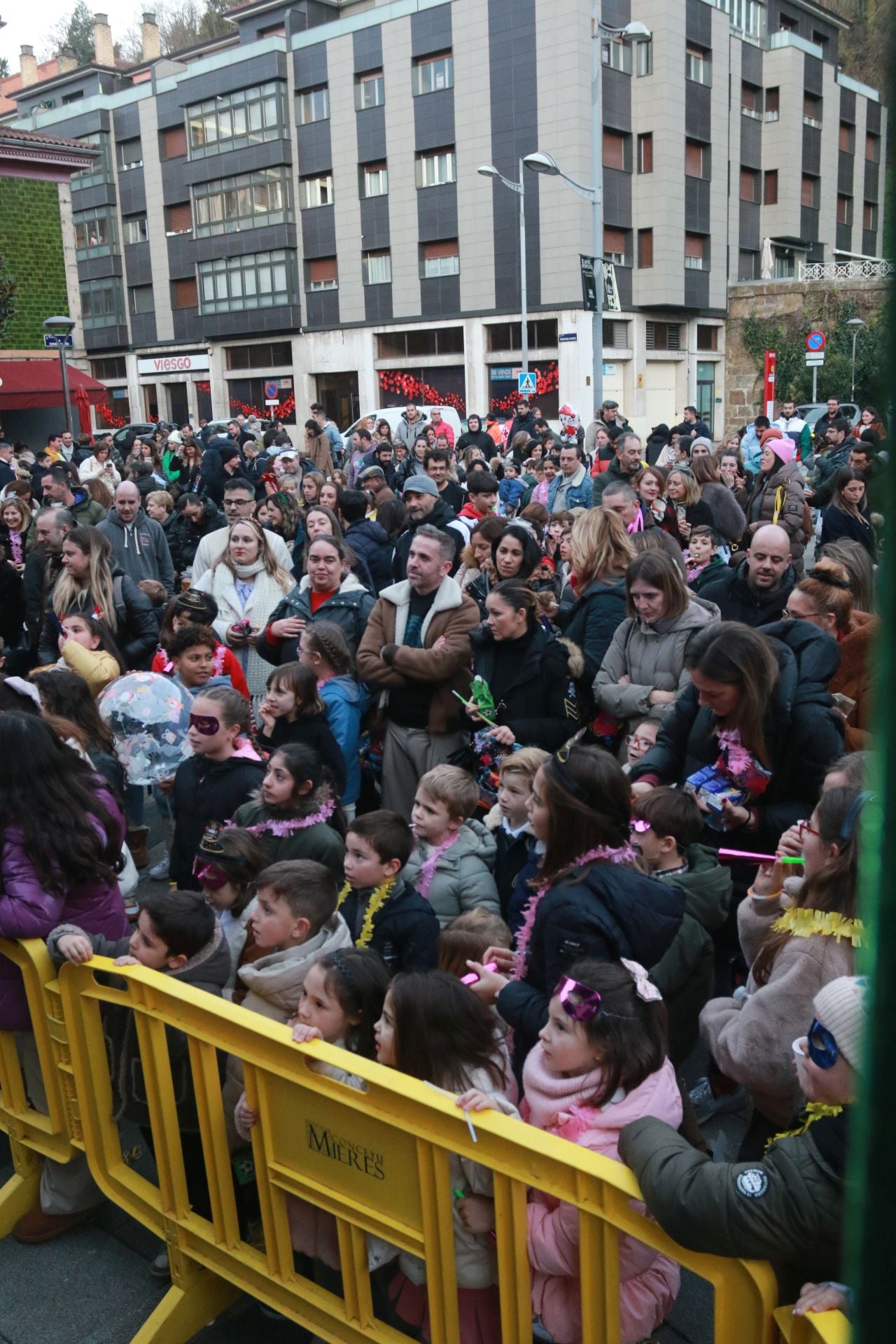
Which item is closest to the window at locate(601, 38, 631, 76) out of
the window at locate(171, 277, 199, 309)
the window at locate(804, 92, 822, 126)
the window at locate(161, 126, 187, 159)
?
the window at locate(804, 92, 822, 126)

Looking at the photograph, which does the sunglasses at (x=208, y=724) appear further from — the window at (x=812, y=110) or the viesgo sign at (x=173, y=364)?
the window at (x=812, y=110)

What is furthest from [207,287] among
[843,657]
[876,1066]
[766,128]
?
[876,1066]

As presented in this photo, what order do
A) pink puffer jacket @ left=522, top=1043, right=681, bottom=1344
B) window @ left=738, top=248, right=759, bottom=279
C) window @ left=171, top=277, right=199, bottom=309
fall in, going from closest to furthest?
pink puffer jacket @ left=522, top=1043, right=681, bottom=1344, window @ left=738, top=248, right=759, bottom=279, window @ left=171, top=277, right=199, bottom=309

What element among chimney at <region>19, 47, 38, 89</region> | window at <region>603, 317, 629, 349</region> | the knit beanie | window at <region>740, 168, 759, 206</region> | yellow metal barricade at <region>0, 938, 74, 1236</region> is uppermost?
chimney at <region>19, 47, 38, 89</region>

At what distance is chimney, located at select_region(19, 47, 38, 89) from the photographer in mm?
63406

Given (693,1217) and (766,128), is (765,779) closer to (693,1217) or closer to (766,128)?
(693,1217)

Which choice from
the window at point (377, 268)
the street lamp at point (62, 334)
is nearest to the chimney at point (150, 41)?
the window at point (377, 268)

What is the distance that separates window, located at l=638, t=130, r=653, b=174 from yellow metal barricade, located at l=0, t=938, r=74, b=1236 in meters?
40.5

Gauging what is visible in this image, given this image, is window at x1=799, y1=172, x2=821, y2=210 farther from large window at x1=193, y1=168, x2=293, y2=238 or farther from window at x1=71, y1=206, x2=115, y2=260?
window at x1=71, y1=206, x2=115, y2=260

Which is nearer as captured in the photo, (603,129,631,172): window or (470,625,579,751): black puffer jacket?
(470,625,579,751): black puffer jacket

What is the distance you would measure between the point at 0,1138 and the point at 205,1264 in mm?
1394

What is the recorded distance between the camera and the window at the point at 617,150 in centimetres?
3772

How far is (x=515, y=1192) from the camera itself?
7.50 feet

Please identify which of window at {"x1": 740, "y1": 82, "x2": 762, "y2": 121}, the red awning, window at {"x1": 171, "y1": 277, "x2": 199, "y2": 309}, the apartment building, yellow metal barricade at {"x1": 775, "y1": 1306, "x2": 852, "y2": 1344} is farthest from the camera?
window at {"x1": 171, "y1": 277, "x2": 199, "y2": 309}
